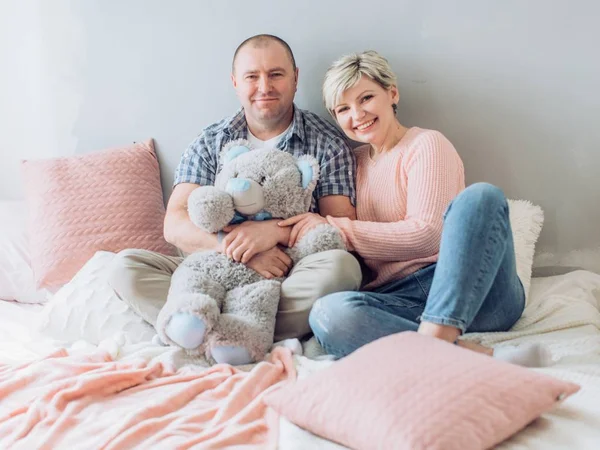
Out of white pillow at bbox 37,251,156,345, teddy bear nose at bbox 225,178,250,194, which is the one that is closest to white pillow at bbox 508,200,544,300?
teddy bear nose at bbox 225,178,250,194

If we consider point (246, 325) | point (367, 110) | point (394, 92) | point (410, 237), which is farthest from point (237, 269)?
point (394, 92)

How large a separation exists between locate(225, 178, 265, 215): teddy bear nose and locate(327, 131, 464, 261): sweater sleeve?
20 centimetres

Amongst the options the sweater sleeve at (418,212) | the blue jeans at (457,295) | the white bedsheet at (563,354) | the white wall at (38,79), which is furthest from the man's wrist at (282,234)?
the white wall at (38,79)

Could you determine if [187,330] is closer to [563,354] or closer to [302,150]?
[302,150]

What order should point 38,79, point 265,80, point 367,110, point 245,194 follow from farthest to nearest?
point 38,79 < point 265,80 < point 367,110 < point 245,194

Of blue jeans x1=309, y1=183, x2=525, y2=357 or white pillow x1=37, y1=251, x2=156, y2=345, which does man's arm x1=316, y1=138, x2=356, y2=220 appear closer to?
blue jeans x1=309, y1=183, x2=525, y2=357

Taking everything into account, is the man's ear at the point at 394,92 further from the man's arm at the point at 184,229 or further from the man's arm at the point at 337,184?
the man's arm at the point at 184,229

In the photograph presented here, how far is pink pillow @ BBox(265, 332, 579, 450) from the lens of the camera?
798 millimetres

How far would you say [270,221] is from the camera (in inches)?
57.4

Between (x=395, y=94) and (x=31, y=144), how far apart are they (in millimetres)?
1236

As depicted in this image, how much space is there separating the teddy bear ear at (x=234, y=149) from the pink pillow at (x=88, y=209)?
38 centimetres

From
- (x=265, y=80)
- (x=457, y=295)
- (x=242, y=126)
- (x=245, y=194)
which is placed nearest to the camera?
(x=457, y=295)

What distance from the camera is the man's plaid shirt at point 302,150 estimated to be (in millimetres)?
1584

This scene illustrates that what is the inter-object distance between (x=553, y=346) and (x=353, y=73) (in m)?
Answer: 0.78
